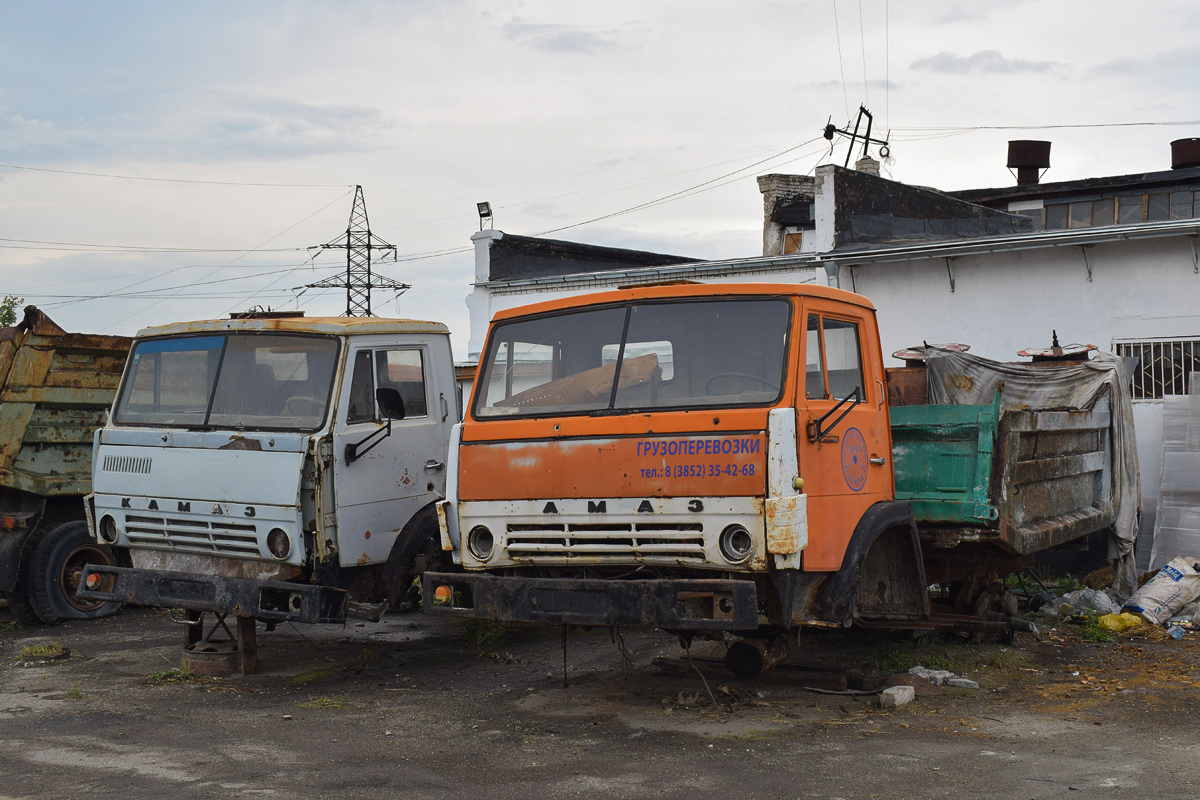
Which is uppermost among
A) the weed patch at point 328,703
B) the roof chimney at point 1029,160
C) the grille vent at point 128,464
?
the roof chimney at point 1029,160

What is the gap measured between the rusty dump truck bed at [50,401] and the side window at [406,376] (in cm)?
379

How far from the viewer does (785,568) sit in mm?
5340

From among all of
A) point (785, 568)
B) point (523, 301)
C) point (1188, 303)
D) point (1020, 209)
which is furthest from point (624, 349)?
point (1020, 209)

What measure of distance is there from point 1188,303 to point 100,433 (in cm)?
1075

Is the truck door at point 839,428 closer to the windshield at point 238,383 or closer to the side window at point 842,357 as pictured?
the side window at point 842,357

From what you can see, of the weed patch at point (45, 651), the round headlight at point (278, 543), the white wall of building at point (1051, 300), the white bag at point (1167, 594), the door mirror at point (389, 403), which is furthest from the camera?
the white wall of building at point (1051, 300)

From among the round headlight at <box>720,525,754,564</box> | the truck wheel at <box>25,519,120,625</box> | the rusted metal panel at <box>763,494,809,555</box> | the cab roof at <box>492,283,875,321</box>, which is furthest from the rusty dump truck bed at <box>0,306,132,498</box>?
the rusted metal panel at <box>763,494,809,555</box>

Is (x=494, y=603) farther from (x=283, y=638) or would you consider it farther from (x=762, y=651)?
(x=283, y=638)

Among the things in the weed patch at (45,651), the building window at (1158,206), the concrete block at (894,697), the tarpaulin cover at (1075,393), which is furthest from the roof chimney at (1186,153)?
the weed patch at (45,651)

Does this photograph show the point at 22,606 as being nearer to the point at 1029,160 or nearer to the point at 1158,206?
the point at 1158,206

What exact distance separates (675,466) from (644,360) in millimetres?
693

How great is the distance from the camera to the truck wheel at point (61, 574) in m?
9.23

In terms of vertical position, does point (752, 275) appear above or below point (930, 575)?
above

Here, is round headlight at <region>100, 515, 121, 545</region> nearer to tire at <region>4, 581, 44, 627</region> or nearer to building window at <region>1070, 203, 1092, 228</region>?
tire at <region>4, 581, 44, 627</region>
